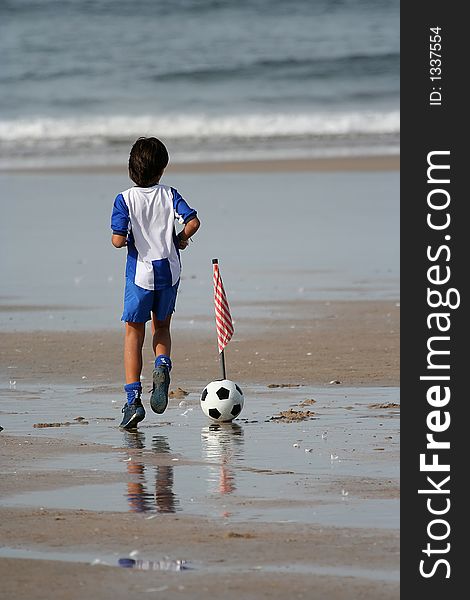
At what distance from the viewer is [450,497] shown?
592 cm

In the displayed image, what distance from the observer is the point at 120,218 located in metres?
8.29

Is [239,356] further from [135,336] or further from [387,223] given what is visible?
[387,223]

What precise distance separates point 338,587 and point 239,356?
524 cm

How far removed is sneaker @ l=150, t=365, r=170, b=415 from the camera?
807 centimetres

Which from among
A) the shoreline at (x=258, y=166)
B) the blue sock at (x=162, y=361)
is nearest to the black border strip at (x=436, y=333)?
the blue sock at (x=162, y=361)

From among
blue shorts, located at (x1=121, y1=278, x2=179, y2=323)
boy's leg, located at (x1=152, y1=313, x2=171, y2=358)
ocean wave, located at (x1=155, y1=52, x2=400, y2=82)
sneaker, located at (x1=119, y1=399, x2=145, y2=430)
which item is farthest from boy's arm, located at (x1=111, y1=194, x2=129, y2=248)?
ocean wave, located at (x1=155, y1=52, x2=400, y2=82)

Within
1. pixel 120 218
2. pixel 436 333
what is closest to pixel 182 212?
pixel 120 218

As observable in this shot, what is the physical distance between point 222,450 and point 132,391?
109 cm

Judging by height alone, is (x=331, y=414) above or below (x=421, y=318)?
below

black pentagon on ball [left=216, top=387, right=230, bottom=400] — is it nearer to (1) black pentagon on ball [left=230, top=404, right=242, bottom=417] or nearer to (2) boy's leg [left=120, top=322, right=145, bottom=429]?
(1) black pentagon on ball [left=230, top=404, right=242, bottom=417]

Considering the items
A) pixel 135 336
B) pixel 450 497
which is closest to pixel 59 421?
pixel 135 336

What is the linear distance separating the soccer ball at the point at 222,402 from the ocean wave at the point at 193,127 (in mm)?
24521

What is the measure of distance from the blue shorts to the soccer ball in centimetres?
59

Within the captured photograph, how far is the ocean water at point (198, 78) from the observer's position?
32656mm
